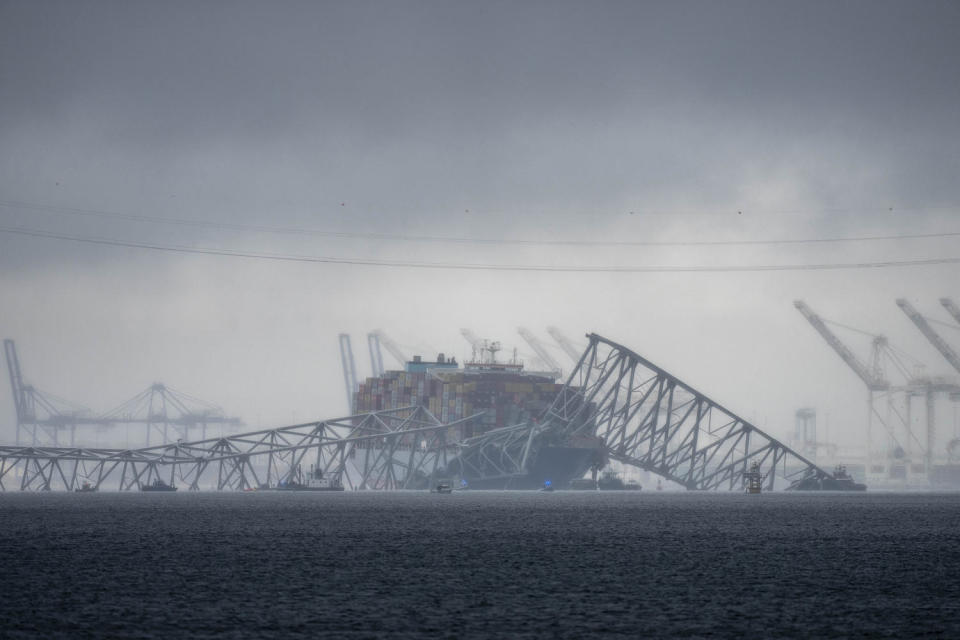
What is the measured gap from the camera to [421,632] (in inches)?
1093

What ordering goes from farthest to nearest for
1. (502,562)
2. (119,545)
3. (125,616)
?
(119,545) < (502,562) < (125,616)

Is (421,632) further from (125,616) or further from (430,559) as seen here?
(430,559)

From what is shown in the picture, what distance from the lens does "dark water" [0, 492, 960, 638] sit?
2903 centimetres

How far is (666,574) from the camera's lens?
1727 inches

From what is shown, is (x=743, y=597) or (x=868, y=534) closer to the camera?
(x=743, y=597)

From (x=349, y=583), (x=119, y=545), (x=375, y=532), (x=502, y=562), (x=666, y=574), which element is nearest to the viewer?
(x=349, y=583)

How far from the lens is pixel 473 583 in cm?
4000

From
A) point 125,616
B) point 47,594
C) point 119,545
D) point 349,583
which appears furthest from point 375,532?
point 125,616

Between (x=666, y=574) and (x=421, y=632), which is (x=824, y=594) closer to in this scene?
(x=666, y=574)

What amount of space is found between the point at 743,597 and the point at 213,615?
1485 centimetres

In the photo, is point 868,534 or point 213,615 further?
point 868,534

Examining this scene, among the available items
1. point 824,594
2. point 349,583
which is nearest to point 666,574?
point 824,594

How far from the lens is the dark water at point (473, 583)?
95.2ft

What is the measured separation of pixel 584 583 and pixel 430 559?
39.5 ft
